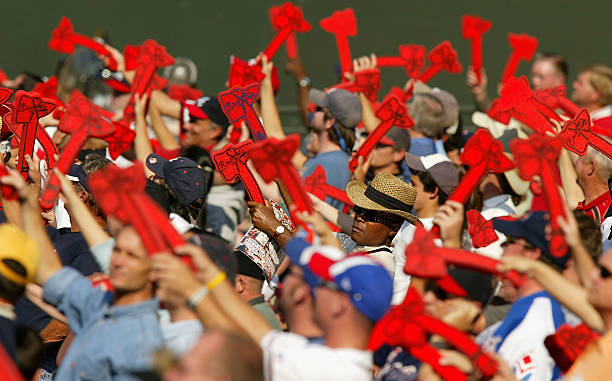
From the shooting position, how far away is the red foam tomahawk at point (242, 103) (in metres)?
5.48

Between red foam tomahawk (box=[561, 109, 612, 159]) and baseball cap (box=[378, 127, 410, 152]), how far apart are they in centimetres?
196

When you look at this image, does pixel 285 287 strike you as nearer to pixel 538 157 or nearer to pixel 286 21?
pixel 538 157

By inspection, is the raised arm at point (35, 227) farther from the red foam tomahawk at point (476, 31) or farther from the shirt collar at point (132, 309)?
the red foam tomahawk at point (476, 31)

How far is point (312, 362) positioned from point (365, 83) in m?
4.51

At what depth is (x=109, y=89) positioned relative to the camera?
34.7 ft

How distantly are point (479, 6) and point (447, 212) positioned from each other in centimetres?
869

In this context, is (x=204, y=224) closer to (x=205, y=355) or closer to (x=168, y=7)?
(x=205, y=355)

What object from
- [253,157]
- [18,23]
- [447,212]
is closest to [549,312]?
[447,212]

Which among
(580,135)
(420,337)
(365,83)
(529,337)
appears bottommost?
(365,83)

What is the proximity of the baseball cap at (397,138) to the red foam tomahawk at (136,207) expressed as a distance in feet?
11.4

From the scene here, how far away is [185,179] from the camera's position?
536 centimetres

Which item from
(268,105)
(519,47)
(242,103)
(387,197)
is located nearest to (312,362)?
(387,197)

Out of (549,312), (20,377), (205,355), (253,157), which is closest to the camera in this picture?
(205,355)

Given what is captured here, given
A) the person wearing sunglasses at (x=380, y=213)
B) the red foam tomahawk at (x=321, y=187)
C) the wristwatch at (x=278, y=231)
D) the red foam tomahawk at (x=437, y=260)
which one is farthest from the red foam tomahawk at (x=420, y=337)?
the red foam tomahawk at (x=321, y=187)
